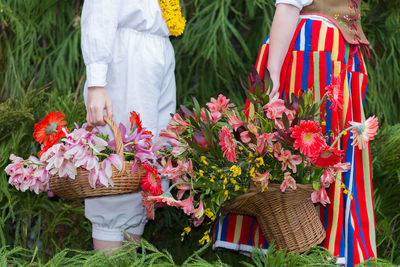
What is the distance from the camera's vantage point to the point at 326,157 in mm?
1225

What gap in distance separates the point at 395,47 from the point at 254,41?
0.69 metres

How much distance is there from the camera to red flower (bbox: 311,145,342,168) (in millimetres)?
1219

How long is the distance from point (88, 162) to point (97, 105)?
205mm

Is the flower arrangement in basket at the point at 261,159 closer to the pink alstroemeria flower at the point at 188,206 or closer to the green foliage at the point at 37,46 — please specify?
the pink alstroemeria flower at the point at 188,206

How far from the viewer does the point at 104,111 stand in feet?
5.33

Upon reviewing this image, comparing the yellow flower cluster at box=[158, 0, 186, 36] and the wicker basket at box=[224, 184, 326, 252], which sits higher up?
the yellow flower cluster at box=[158, 0, 186, 36]

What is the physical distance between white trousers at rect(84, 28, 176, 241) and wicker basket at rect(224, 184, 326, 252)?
0.39 m

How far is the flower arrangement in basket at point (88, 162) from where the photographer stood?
1372mm

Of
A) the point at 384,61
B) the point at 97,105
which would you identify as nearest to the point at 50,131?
the point at 97,105

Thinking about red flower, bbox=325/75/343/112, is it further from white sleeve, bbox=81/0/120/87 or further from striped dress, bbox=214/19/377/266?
white sleeve, bbox=81/0/120/87

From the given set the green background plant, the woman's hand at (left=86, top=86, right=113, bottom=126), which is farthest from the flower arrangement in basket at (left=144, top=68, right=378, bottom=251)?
the green background plant

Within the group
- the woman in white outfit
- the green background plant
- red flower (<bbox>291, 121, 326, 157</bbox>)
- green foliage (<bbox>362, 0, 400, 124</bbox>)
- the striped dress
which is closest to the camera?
red flower (<bbox>291, 121, 326, 157</bbox>)

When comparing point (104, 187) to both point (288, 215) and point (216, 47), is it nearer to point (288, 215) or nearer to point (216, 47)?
point (288, 215)

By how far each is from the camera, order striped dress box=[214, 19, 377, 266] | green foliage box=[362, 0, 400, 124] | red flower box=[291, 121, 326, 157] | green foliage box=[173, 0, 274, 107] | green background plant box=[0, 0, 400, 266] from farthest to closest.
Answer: green foliage box=[362, 0, 400, 124]
green foliage box=[173, 0, 274, 107]
green background plant box=[0, 0, 400, 266]
striped dress box=[214, 19, 377, 266]
red flower box=[291, 121, 326, 157]
